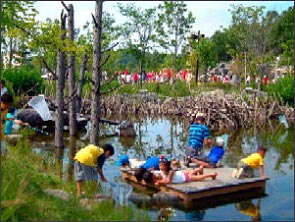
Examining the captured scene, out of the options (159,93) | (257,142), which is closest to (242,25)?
(159,93)

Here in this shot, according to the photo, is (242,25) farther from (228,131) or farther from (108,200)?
(108,200)

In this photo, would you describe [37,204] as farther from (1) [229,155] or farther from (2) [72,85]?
(2) [72,85]

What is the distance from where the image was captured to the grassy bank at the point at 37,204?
21.5 feet

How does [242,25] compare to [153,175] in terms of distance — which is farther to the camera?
[242,25]

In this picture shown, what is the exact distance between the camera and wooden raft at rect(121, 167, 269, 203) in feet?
29.2

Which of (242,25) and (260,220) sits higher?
(242,25)

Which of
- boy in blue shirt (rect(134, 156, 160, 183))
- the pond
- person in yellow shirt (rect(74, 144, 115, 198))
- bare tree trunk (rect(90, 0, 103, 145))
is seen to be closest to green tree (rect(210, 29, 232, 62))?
the pond

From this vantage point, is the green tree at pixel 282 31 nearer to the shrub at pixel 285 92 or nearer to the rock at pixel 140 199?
the shrub at pixel 285 92

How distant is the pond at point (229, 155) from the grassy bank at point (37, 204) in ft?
3.12

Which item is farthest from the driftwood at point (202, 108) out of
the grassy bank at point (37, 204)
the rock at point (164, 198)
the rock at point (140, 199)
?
the grassy bank at point (37, 204)

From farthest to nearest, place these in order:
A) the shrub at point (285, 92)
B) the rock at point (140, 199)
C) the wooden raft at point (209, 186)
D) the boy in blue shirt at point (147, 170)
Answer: the shrub at point (285, 92) → the boy in blue shirt at point (147, 170) → the wooden raft at point (209, 186) → the rock at point (140, 199)

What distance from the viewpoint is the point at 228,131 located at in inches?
730

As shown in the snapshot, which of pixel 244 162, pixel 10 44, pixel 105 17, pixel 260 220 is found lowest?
pixel 260 220

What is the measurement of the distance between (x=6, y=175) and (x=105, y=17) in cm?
2863
